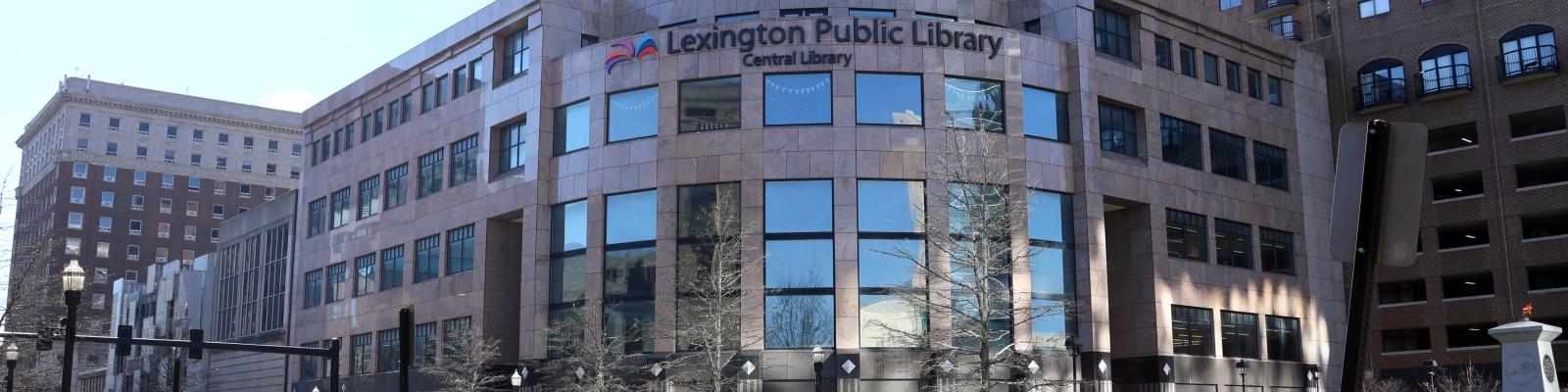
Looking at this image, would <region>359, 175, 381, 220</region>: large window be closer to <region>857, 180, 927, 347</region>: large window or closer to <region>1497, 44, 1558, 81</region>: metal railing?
<region>857, 180, 927, 347</region>: large window

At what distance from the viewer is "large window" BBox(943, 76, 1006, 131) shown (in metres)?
56.6

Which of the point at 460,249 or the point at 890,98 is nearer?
the point at 890,98

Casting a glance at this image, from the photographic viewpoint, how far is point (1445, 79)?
242 ft

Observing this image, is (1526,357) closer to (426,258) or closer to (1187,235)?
(1187,235)

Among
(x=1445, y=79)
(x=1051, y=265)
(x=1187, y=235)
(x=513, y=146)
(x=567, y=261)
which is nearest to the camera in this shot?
(x=1051, y=265)

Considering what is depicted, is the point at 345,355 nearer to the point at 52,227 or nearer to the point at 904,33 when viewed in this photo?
the point at 904,33

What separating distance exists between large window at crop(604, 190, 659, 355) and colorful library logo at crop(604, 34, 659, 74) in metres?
5.75

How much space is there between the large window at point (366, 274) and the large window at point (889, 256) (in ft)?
103

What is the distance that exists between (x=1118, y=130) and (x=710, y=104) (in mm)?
18236

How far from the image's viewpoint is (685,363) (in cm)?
5434

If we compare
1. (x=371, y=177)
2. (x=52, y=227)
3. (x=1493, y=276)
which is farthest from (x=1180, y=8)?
(x=52, y=227)

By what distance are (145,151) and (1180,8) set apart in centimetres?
13991

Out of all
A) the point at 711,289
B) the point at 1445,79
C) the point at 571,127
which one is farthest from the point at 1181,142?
the point at 571,127

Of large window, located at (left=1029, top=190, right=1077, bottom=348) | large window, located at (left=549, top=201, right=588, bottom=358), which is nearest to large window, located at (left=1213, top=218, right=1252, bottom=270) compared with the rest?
large window, located at (left=1029, top=190, right=1077, bottom=348)
